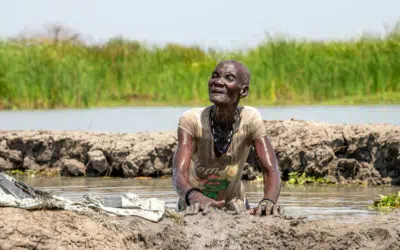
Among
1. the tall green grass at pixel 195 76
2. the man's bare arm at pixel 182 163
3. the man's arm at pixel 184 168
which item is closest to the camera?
the man's arm at pixel 184 168

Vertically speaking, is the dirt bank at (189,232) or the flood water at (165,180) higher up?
Result: the dirt bank at (189,232)

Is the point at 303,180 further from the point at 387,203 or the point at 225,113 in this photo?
the point at 225,113

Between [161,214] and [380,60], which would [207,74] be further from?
[161,214]

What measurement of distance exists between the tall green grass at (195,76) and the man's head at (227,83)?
39.6 feet

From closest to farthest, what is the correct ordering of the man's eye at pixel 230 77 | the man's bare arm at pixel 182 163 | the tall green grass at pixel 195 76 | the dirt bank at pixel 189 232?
the dirt bank at pixel 189 232, the man's bare arm at pixel 182 163, the man's eye at pixel 230 77, the tall green grass at pixel 195 76

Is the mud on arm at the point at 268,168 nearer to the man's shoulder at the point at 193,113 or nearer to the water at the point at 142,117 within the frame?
the man's shoulder at the point at 193,113

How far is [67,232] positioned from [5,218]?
368 mm

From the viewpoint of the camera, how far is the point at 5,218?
586 centimetres

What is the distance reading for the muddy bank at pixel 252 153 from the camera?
11.6 m

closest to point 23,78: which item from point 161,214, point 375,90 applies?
point 375,90

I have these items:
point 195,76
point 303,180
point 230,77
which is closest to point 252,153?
point 303,180

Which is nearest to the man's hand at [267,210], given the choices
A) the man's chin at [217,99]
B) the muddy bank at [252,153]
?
the man's chin at [217,99]

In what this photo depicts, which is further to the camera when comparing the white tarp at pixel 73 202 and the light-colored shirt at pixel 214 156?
the light-colored shirt at pixel 214 156

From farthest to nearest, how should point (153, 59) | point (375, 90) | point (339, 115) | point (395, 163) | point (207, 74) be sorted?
1. point (153, 59)
2. point (207, 74)
3. point (375, 90)
4. point (339, 115)
5. point (395, 163)
